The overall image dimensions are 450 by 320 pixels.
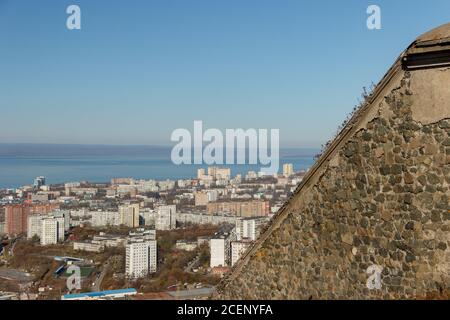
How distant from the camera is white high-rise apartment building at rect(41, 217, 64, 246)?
2782cm

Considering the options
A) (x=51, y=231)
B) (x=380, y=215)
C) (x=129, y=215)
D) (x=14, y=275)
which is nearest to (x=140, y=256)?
(x=14, y=275)


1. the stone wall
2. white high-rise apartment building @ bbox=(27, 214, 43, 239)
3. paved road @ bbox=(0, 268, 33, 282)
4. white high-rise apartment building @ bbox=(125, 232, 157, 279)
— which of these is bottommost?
paved road @ bbox=(0, 268, 33, 282)

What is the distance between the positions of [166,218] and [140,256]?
9.16 m

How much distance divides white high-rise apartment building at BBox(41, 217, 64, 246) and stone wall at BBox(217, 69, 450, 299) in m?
24.8

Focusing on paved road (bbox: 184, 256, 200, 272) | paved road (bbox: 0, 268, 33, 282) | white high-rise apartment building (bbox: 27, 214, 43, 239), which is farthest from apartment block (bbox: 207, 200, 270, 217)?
paved road (bbox: 0, 268, 33, 282)

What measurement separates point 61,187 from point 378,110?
34.8 meters

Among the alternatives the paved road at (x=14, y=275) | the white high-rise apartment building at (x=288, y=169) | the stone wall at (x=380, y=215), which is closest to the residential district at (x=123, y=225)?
the paved road at (x=14, y=275)

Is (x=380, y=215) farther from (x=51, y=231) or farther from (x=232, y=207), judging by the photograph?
(x=51, y=231)

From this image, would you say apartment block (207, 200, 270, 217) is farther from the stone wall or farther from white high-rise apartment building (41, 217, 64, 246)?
the stone wall

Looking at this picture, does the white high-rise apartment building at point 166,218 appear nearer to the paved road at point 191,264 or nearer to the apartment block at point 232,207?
the apartment block at point 232,207

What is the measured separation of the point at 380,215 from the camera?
4.18 m

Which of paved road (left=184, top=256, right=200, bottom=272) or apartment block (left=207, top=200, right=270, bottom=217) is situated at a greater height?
apartment block (left=207, top=200, right=270, bottom=217)

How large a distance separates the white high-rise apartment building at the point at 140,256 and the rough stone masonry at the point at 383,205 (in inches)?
610

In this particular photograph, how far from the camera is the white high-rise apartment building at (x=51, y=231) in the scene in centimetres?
2782
